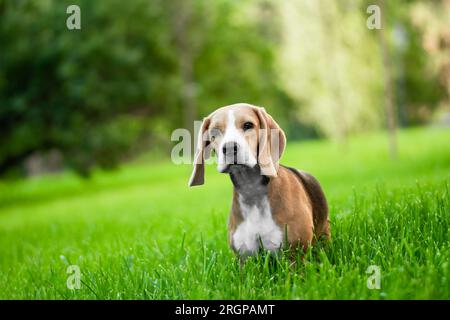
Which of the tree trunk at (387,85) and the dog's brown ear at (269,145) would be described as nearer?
the dog's brown ear at (269,145)

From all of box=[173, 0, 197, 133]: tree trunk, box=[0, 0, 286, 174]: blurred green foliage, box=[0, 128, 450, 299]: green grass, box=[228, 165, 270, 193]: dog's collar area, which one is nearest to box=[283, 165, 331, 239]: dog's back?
box=[0, 128, 450, 299]: green grass

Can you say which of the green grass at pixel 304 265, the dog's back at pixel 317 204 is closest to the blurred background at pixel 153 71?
the green grass at pixel 304 265

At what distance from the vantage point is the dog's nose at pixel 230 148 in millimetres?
3026

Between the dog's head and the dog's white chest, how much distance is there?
0.25 meters

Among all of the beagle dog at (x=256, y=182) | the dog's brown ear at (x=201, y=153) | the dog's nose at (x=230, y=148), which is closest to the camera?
the dog's nose at (x=230, y=148)

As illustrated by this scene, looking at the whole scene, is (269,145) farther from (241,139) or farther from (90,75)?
Answer: (90,75)

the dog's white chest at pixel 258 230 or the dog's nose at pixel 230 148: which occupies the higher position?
the dog's nose at pixel 230 148

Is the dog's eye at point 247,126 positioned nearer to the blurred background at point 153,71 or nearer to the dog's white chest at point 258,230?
the dog's white chest at point 258,230

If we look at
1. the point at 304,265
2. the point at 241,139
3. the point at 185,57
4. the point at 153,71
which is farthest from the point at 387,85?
the point at 185,57

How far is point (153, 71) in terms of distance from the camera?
2347 centimetres

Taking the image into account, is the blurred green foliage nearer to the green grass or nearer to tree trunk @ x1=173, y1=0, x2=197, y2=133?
tree trunk @ x1=173, y1=0, x2=197, y2=133

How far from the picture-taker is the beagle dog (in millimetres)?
3141

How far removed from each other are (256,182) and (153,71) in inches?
816
